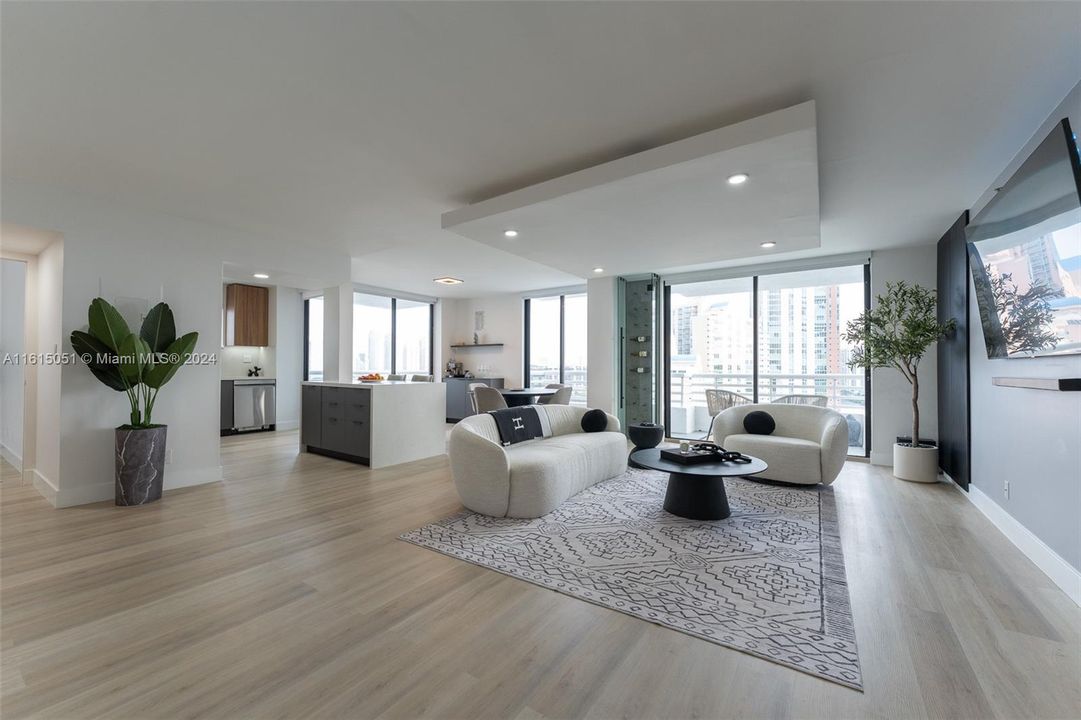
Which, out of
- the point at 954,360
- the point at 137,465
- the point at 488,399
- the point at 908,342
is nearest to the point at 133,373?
the point at 137,465

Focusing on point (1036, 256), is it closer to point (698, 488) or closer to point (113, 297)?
point (698, 488)

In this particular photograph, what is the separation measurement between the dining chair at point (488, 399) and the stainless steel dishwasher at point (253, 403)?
3.91 metres

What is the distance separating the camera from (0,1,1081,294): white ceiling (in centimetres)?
194

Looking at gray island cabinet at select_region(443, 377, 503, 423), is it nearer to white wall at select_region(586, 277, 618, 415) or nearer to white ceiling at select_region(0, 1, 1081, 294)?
white wall at select_region(586, 277, 618, 415)

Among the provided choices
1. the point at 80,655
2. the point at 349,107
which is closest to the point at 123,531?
the point at 80,655

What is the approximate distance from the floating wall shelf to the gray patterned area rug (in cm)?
142

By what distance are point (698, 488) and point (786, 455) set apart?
58.3 inches

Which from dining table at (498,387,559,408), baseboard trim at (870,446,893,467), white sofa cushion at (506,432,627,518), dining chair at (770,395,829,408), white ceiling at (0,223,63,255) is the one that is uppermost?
white ceiling at (0,223,63,255)

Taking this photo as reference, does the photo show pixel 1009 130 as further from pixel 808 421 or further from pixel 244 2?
pixel 244 2

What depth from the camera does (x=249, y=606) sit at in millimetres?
2227

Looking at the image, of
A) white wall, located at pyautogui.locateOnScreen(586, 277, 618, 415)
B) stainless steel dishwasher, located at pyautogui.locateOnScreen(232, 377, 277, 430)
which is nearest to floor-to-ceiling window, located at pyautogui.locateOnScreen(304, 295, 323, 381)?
stainless steel dishwasher, located at pyautogui.locateOnScreen(232, 377, 277, 430)

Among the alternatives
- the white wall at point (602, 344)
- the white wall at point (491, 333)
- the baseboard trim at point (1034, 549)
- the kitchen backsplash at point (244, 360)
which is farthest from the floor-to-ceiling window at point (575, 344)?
the baseboard trim at point (1034, 549)

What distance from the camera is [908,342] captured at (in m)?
4.77

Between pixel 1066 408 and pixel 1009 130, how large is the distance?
1.67 m
